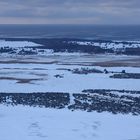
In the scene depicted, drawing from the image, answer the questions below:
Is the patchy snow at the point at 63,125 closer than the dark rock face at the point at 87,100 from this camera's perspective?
Yes

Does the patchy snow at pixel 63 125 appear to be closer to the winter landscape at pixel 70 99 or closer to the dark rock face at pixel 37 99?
the winter landscape at pixel 70 99

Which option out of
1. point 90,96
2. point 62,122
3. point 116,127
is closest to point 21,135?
point 62,122

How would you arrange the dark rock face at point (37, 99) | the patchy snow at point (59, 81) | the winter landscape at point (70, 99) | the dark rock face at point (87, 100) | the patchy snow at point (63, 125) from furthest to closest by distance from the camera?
1. the patchy snow at point (59, 81)
2. the dark rock face at point (37, 99)
3. the dark rock face at point (87, 100)
4. the winter landscape at point (70, 99)
5. the patchy snow at point (63, 125)

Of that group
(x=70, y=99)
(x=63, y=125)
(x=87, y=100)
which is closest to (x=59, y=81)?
(x=70, y=99)

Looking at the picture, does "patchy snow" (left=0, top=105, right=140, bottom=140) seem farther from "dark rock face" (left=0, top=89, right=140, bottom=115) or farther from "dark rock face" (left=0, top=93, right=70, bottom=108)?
"dark rock face" (left=0, top=93, right=70, bottom=108)

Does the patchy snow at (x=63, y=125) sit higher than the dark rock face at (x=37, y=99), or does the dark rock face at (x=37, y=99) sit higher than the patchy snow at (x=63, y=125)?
the dark rock face at (x=37, y=99)

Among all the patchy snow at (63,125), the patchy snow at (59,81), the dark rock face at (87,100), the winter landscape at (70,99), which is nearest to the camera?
the patchy snow at (63,125)

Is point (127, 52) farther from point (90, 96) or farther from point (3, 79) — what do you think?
point (90, 96)

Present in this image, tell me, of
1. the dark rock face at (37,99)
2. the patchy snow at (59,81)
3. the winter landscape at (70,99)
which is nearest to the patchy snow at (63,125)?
the winter landscape at (70,99)
